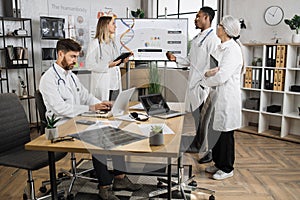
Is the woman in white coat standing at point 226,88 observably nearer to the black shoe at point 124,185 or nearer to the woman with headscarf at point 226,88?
the woman with headscarf at point 226,88

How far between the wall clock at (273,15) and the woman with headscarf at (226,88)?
5.90 feet

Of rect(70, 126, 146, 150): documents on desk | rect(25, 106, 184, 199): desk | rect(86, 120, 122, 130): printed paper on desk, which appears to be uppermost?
rect(86, 120, 122, 130): printed paper on desk

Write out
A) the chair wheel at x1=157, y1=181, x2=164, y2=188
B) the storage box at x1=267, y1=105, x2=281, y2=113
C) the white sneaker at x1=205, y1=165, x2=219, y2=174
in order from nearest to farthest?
the chair wheel at x1=157, y1=181, x2=164, y2=188 → the white sneaker at x1=205, y1=165, x2=219, y2=174 → the storage box at x1=267, y1=105, x2=281, y2=113

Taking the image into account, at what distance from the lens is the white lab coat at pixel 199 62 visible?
310 cm

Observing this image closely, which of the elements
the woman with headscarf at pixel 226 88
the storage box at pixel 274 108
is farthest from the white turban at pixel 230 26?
the storage box at pixel 274 108

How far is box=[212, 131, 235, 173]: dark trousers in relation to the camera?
2816 mm

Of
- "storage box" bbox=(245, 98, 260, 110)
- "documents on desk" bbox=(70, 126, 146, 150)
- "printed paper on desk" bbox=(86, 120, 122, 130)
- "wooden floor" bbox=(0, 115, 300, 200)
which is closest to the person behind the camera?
"documents on desk" bbox=(70, 126, 146, 150)

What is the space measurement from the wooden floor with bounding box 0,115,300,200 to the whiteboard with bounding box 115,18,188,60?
1.43 metres

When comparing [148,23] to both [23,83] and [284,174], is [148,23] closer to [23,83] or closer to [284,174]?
[23,83]

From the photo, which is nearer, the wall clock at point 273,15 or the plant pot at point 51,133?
the plant pot at point 51,133

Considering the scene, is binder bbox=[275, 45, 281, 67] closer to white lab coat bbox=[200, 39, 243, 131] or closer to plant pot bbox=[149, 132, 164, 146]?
white lab coat bbox=[200, 39, 243, 131]

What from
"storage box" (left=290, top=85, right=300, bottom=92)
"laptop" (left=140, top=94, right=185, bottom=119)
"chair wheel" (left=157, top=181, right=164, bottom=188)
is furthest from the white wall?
"chair wheel" (left=157, top=181, right=164, bottom=188)

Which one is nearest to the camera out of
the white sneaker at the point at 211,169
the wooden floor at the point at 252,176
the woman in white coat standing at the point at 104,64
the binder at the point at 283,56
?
the wooden floor at the point at 252,176

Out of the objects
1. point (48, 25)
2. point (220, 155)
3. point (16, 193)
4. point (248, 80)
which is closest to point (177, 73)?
point (248, 80)
